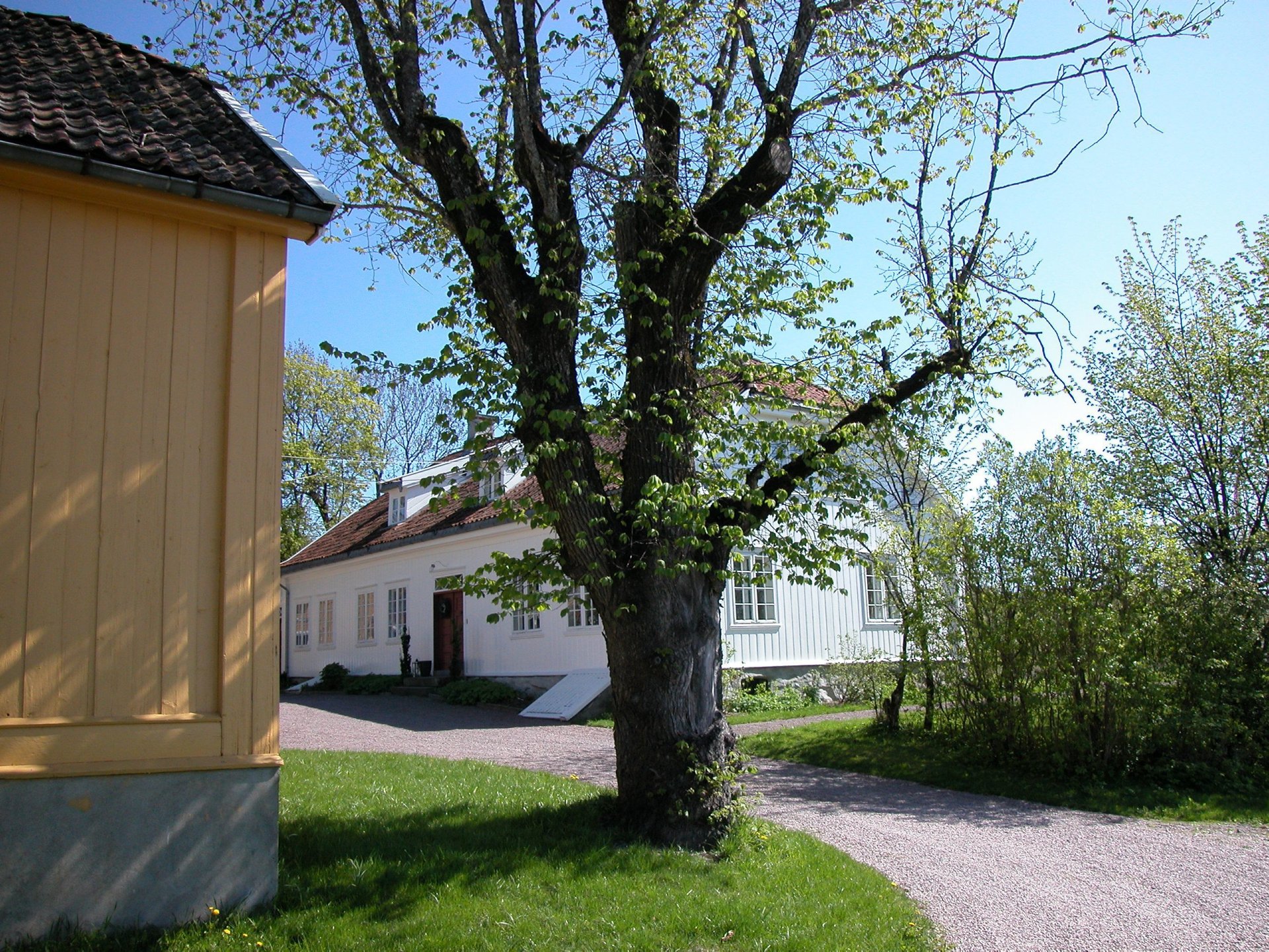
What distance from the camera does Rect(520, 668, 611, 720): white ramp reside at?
53.3ft

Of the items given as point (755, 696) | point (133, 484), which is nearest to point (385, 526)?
point (755, 696)

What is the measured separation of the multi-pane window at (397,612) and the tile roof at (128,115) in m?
16.9

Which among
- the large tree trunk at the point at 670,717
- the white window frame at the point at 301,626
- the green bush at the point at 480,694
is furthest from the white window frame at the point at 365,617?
the large tree trunk at the point at 670,717

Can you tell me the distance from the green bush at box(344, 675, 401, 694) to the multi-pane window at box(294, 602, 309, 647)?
554 cm

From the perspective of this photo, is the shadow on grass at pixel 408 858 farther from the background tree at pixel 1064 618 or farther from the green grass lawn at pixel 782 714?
the green grass lawn at pixel 782 714

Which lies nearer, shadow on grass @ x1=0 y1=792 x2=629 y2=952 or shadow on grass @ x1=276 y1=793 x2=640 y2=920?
shadow on grass @ x1=0 y1=792 x2=629 y2=952

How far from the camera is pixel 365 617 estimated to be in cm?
2503

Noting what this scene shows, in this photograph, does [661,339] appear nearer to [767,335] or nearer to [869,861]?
[767,335]

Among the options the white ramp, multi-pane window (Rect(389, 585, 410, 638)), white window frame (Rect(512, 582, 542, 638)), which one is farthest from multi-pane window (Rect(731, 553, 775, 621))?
multi-pane window (Rect(389, 585, 410, 638))

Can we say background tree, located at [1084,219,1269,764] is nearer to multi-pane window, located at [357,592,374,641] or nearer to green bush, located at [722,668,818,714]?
green bush, located at [722,668,818,714]

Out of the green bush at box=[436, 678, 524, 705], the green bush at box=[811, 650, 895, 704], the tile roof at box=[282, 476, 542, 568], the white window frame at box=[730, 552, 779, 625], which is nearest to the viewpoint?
the green bush at box=[811, 650, 895, 704]

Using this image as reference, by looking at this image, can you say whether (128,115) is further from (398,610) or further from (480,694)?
(398,610)

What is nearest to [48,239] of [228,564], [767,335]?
[228,564]

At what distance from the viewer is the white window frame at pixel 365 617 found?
24656 mm
